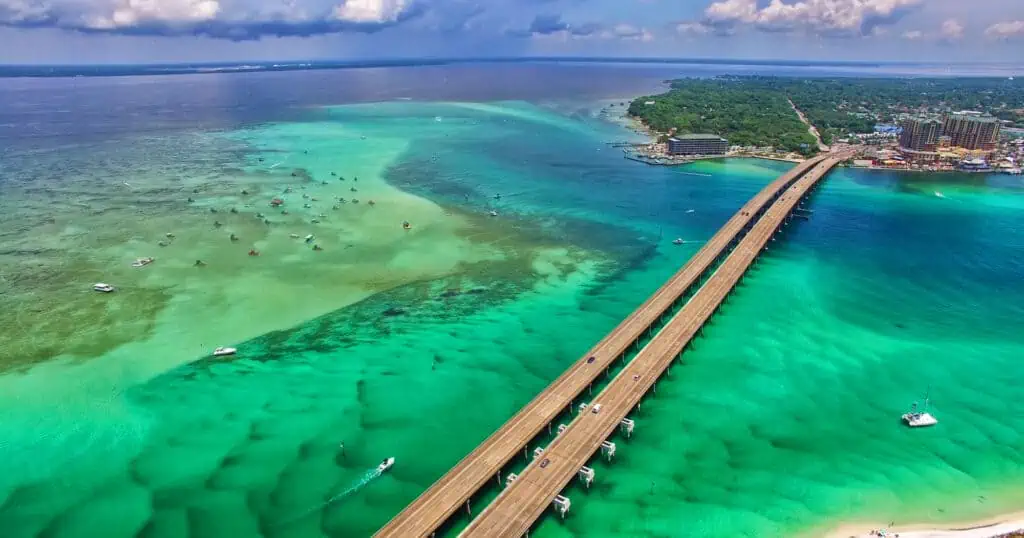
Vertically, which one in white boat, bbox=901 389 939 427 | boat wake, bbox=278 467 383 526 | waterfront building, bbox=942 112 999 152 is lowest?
boat wake, bbox=278 467 383 526

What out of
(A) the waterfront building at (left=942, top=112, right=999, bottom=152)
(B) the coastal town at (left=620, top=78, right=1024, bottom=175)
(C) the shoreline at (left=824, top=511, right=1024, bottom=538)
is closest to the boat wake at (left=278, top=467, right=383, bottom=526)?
(C) the shoreline at (left=824, top=511, right=1024, bottom=538)

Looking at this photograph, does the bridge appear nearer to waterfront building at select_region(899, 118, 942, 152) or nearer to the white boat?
the white boat

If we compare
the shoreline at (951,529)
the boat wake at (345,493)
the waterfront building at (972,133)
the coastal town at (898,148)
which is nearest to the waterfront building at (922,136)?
the coastal town at (898,148)

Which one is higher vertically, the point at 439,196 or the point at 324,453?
the point at 439,196

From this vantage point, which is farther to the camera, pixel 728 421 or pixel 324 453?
pixel 728 421

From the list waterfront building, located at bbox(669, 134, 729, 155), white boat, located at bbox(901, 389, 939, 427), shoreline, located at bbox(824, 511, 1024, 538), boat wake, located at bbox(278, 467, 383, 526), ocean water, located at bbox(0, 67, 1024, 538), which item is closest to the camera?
shoreline, located at bbox(824, 511, 1024, 538)

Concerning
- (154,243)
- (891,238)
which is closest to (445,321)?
(154,243)

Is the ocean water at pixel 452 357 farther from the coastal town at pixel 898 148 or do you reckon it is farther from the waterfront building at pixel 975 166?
the coastal town at pixel 898 148

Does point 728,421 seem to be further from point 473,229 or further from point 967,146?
point 967,146
